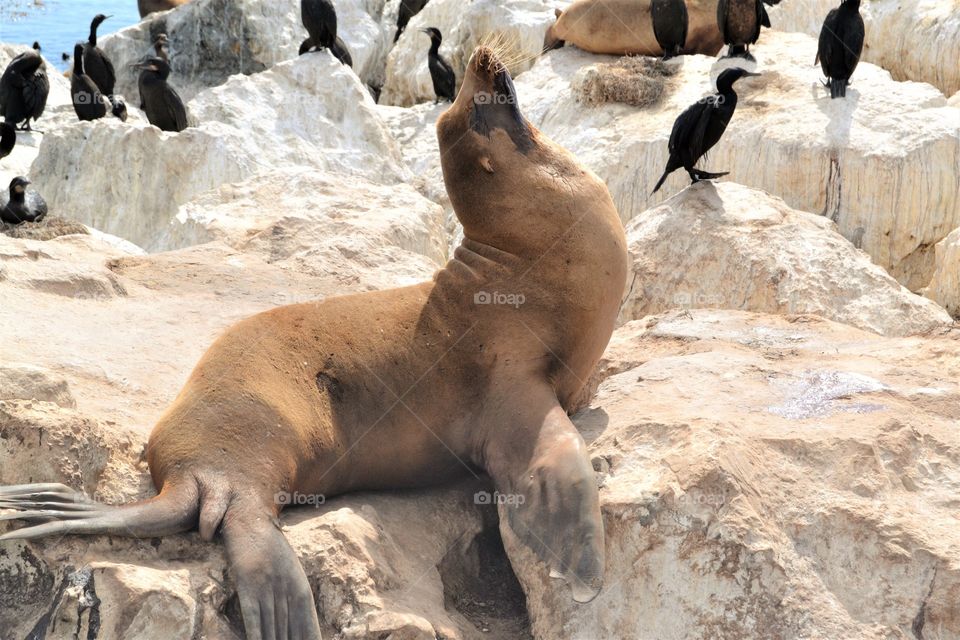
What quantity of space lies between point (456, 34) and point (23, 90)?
233 inches

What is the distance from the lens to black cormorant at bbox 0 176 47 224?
11.5 meters

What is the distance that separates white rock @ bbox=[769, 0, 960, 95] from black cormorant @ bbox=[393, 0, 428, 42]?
20.0 feet

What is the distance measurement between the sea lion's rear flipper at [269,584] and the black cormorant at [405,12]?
17.0 m

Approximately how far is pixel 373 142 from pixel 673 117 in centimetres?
317

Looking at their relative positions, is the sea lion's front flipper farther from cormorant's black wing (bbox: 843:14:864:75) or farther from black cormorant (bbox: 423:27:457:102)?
black cormorant (bbox: 423:27:457:102)

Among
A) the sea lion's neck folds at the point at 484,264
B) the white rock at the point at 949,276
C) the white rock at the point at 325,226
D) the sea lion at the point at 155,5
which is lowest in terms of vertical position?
the white rock at the point at 949,276

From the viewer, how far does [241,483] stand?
4152mm

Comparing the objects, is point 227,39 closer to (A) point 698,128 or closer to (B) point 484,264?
(A) point 698,128

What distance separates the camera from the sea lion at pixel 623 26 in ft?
48.1

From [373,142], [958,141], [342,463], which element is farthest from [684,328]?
[373,142]

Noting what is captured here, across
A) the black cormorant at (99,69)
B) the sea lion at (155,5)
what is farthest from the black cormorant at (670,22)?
the sea lion at (155,5)

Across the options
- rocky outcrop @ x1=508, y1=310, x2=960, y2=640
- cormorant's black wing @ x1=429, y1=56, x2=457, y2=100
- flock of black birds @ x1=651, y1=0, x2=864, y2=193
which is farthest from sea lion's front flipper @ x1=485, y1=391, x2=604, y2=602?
cormorant's black wing @ x1=429, y1=56, x2=457, y2=100

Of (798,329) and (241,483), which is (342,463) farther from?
(798,329)

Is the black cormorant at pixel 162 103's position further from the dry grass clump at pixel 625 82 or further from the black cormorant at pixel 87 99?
the dry grass clump at pixel 625 82
